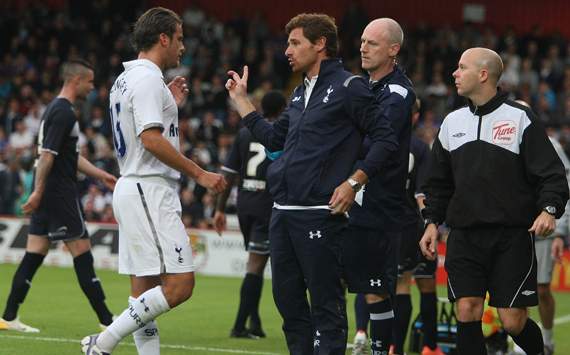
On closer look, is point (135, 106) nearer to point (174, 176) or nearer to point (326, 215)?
point (174, 176)

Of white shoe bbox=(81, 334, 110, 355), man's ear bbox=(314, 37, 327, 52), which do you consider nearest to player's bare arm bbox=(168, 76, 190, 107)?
man's ear bbox=(314, 37, 327, 52)

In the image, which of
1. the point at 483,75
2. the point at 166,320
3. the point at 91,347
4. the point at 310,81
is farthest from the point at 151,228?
the point at 166,320

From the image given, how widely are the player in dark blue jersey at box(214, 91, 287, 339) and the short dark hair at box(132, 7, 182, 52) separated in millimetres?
3704

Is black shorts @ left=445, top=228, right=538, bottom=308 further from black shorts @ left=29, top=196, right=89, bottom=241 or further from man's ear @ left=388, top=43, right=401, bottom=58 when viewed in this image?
black shorts @ left=29, top=196, right=89, bottom=241

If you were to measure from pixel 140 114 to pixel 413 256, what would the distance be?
3592mm

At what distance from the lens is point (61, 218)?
36.5 ft

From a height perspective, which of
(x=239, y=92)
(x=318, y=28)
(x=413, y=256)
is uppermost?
(x=318, y=28)

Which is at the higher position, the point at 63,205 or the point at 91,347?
the point at 63,205

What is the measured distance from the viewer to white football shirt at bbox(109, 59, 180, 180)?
7504 millimetres

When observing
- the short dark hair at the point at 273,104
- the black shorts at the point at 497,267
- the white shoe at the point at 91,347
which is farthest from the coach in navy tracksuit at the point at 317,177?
the short dark hair at the point at 273,104

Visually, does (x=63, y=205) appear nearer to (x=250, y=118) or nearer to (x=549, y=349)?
(x=250, y=118)

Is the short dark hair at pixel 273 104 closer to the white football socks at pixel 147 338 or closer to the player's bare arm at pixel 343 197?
the white football socks at pixel 147 338

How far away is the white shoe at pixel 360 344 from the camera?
10.2m

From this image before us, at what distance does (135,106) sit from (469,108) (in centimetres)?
236
